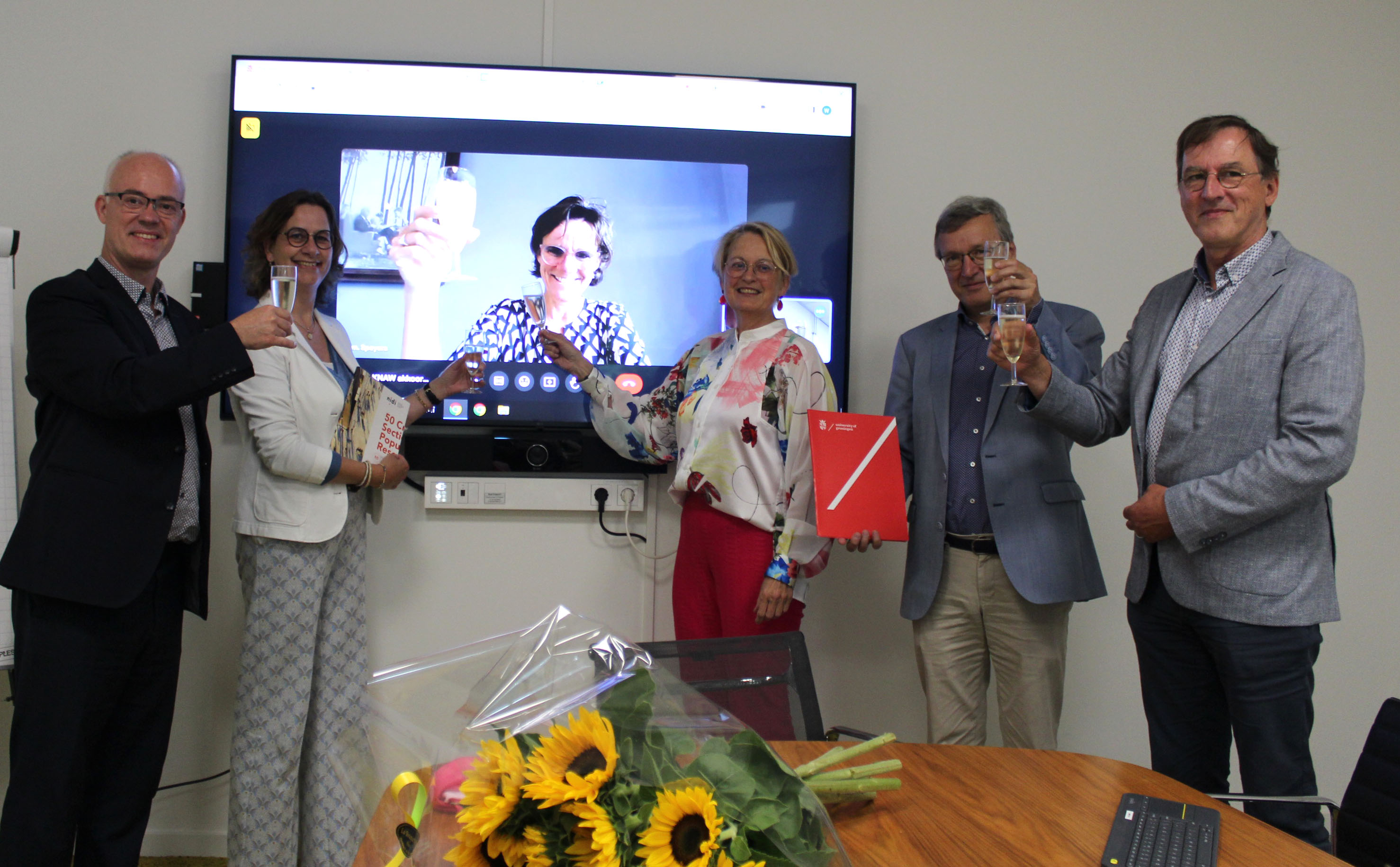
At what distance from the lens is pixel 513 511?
281 centimetres

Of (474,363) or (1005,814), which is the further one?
(474,363)

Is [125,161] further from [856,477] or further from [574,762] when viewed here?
[574,762]

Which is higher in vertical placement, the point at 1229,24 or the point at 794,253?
the point at 1229,24

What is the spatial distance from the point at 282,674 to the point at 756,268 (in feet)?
5.22

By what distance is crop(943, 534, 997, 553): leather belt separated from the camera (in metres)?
2.16

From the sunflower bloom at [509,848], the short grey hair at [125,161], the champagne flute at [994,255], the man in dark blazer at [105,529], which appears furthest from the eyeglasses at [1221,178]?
the short grey hair at [125,161]

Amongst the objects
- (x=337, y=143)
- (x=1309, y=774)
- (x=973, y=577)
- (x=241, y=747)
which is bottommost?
(x=241, y=747)

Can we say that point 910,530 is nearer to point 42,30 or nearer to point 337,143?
point 337,143

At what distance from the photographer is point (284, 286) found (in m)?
1.87

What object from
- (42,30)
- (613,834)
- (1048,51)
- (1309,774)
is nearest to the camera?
(613,834)

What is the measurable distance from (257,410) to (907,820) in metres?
1.78

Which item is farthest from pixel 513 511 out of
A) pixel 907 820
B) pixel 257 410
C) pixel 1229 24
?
pixel 1229 24

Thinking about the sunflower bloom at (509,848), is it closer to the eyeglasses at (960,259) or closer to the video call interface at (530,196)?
the eyeglasses at (960,259)

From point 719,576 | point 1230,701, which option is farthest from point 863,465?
point 1230,701
